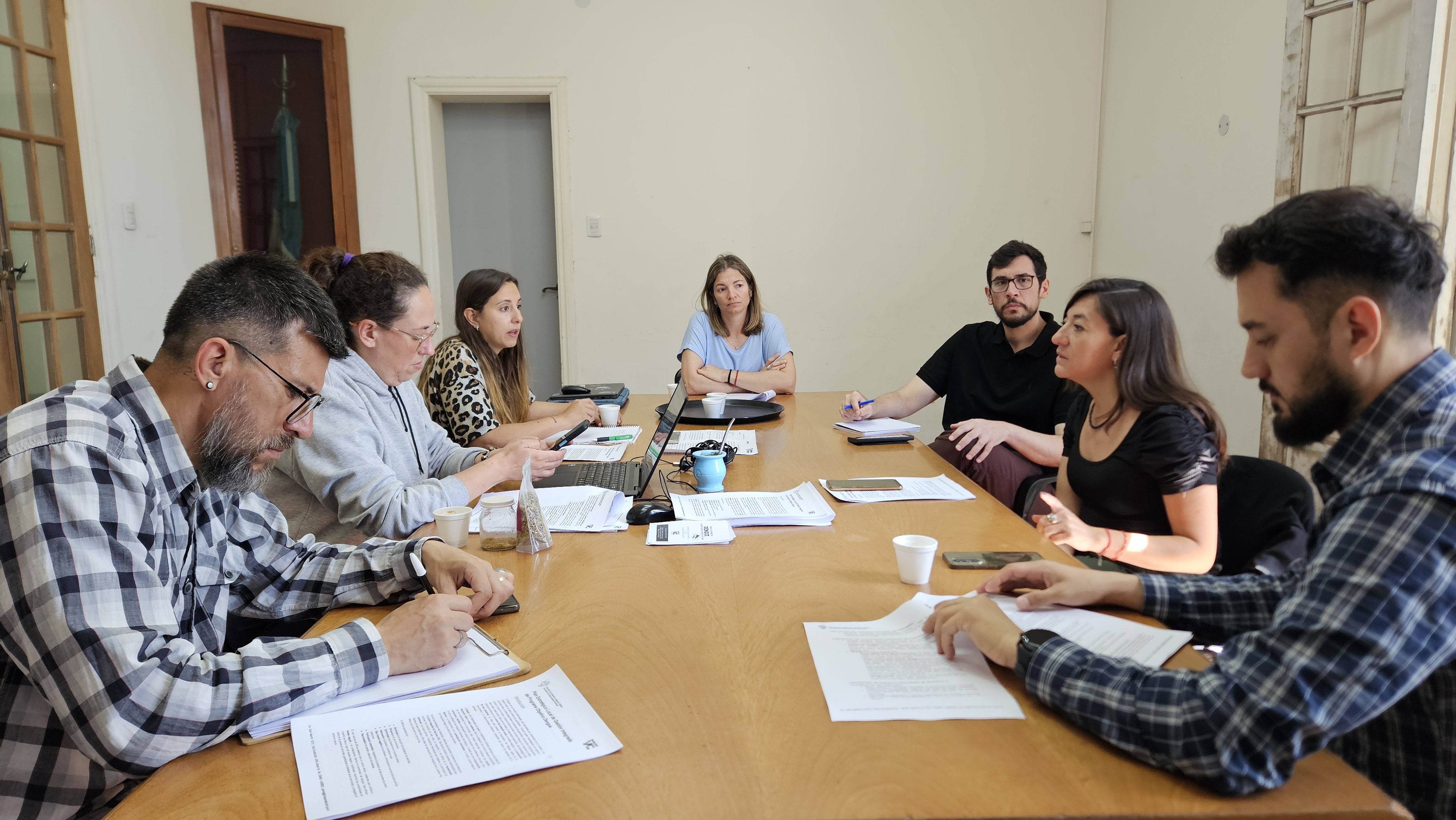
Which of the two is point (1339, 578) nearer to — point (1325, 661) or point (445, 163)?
point (1325, 661)

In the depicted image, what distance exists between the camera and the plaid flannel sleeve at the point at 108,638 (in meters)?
0.92

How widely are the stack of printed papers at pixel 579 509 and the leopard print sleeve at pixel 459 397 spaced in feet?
2.69

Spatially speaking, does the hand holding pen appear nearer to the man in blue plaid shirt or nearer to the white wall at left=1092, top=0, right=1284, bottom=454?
the white wall at left=1092, top=0, right=1284, bottom=454

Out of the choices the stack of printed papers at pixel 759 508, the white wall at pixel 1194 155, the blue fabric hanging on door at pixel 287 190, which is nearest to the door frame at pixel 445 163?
the blue fabric hanging on door at pixel 287 190

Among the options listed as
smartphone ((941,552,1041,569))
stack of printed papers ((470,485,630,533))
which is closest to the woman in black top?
smartphone ((941,552,1041,569))

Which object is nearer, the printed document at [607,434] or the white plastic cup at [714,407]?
the printed document at [607,434]

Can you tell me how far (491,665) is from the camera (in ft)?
3.66

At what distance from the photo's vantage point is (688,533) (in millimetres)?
1646

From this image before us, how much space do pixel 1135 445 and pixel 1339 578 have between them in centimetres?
111

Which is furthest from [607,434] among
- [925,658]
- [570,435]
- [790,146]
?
[790,146]

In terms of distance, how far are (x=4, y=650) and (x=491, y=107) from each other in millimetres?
4552

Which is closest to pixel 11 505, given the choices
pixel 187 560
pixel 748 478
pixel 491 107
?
pixel 187 560

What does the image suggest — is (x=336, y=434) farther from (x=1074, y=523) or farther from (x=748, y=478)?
(x=1074, y=523)

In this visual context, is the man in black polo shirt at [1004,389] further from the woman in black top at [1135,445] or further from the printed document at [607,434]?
the printed document at [607,434]
